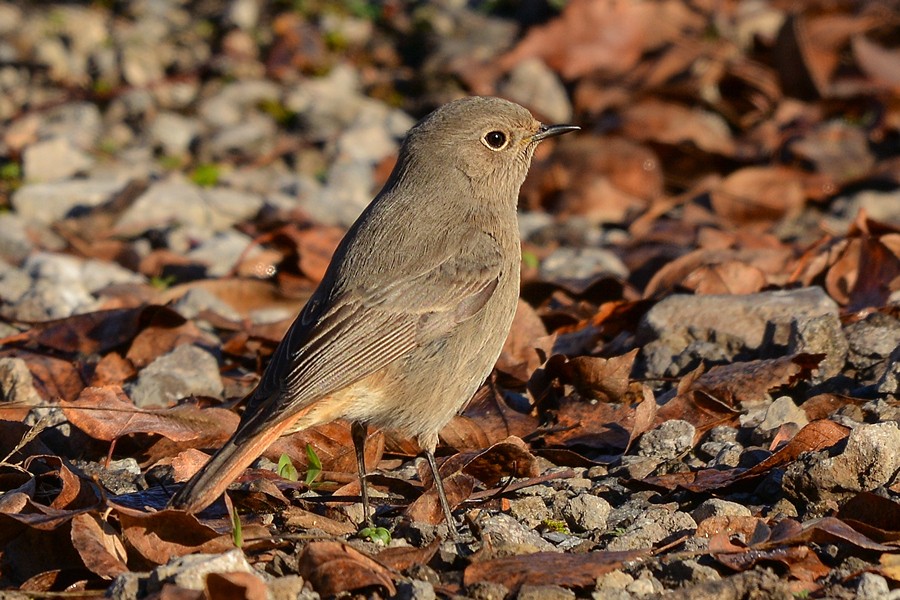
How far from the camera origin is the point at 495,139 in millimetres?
A: 6258

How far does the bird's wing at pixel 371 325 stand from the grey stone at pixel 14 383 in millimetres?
1445

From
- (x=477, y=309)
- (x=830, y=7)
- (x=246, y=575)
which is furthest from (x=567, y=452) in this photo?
(x=830, y=7)

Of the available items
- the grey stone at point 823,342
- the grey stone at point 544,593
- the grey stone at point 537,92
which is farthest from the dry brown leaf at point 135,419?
the grey stone at point 537,92

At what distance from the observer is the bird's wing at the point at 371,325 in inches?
198

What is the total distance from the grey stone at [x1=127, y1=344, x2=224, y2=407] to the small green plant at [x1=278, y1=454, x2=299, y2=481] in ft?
3.31

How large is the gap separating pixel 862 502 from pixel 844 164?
6.07 metres

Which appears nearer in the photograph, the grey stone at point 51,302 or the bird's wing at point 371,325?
the bird's wing at point 371,325

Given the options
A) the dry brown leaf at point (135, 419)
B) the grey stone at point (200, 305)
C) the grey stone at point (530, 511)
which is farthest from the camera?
the grey stone at point (200, 305)

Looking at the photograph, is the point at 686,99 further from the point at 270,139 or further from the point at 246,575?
the point at 246,575

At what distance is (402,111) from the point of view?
451 inches

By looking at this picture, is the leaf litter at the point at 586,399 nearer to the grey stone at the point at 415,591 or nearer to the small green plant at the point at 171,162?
the grey stone at the point at 415,591

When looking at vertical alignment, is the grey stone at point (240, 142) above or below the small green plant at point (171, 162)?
above

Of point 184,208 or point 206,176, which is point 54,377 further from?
point 206,176

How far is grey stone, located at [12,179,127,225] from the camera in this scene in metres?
9.27
